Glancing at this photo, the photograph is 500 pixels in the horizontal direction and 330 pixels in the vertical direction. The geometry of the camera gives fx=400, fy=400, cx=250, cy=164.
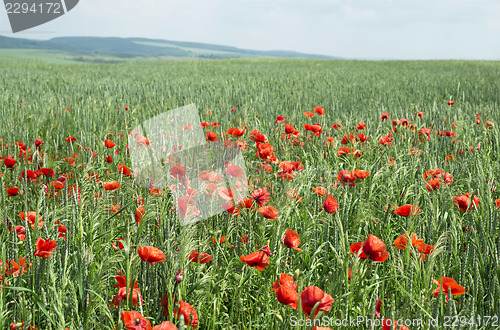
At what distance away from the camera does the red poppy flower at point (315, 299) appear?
2.83 ft

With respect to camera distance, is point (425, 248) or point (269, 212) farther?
point (269, 212)

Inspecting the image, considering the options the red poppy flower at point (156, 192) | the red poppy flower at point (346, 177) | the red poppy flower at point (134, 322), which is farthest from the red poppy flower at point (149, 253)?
the red poppy flower at point (346, 177)

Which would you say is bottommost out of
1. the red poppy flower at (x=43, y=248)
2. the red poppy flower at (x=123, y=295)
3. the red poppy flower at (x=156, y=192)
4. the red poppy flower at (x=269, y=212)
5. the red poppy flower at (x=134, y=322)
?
the red poppy flower at (x=123, y=295)

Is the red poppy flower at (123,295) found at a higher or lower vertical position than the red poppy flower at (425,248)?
lower

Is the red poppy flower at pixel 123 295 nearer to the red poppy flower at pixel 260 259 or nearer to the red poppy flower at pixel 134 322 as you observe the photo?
the red poppy flower at pixel 134 322

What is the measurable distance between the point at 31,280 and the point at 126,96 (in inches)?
212

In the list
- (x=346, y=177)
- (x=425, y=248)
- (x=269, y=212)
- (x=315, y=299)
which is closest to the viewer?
(x=315, y=299)

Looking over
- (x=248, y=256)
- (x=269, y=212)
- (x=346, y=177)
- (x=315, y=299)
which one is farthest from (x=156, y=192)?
(x=315, y=299)

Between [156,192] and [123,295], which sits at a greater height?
[156,192]

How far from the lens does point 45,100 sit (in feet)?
Answer: 17.6

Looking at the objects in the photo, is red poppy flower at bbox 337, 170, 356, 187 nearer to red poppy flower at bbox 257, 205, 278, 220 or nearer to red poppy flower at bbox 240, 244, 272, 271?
red poppy flower at bbox 257, 205, 278, 220

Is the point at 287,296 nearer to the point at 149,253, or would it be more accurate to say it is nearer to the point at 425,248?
the point at 149,253

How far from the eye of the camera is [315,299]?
0.87 m

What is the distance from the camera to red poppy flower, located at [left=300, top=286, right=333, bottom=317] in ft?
2.83
